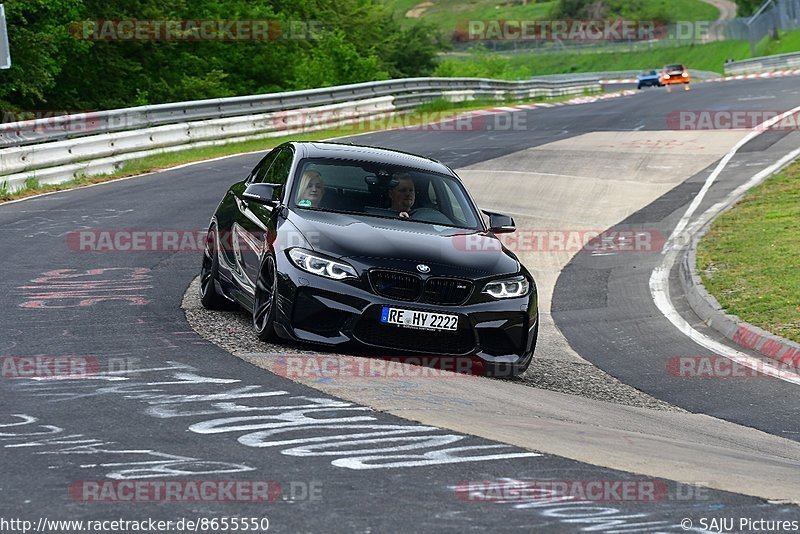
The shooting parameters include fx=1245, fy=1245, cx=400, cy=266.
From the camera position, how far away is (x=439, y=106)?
3953 centimetres

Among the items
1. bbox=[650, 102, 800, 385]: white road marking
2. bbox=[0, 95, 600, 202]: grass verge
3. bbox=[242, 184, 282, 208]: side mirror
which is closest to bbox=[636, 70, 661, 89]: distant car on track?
bbox=[0, 95, 600, 202]: grass verge

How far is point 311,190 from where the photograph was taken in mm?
10234

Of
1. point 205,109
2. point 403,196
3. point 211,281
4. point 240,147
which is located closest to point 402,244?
point 403,196

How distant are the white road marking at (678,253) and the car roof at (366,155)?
3.10 meters

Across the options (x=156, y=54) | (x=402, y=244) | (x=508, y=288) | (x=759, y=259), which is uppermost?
(x=156, y=54)

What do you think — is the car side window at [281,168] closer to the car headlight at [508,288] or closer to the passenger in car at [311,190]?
the passenger in car at [311,190]

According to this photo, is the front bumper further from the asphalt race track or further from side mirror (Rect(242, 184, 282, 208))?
side mirror (Rect(242, 184, 282, 208))

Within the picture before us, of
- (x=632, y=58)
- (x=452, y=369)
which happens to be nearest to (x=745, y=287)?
(x=452, y=369)

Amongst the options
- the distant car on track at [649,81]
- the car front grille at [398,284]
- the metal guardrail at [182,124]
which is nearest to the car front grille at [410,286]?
the car front grille at [398,284]

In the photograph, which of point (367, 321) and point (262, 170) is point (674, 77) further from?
point (367, 321)

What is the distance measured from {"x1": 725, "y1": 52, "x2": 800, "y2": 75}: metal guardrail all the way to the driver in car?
198 ft

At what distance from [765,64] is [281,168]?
64.5m

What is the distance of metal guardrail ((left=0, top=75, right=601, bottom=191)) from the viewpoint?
20797mm

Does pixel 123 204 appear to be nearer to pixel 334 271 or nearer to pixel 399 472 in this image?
pixel 334 271
